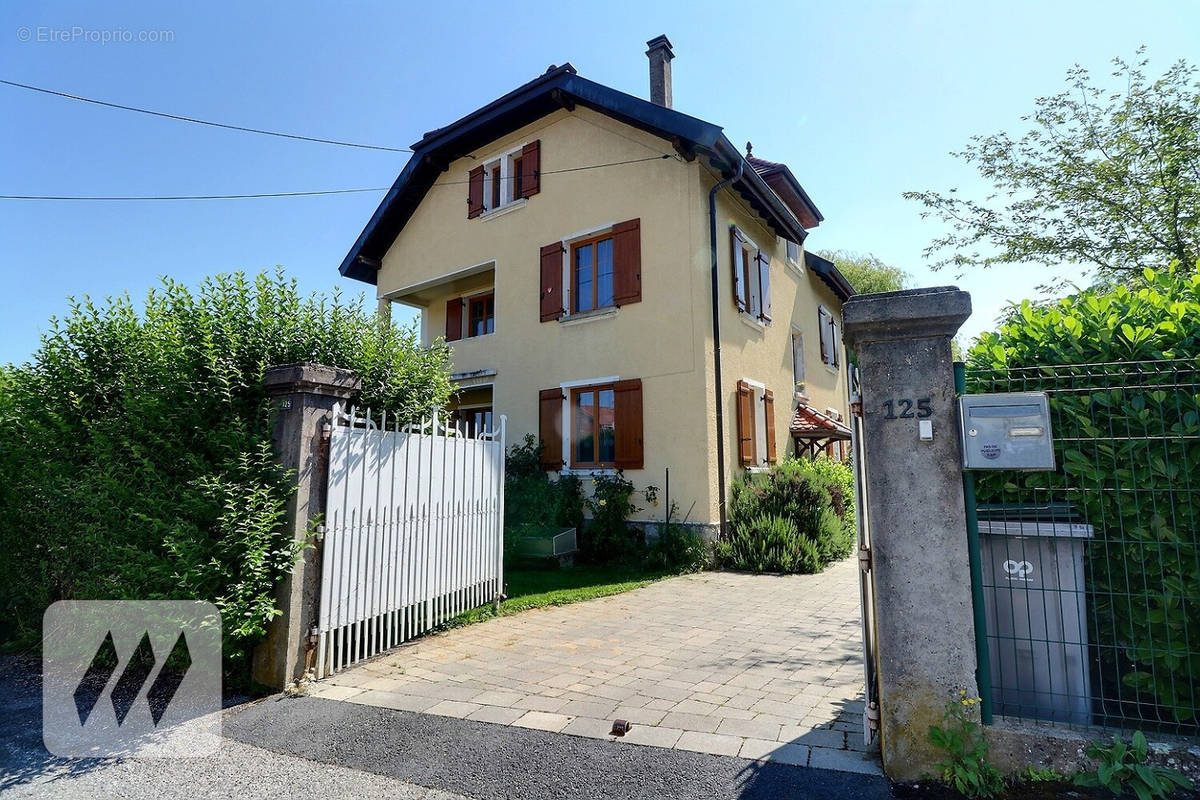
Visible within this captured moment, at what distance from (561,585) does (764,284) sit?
8.10 metres

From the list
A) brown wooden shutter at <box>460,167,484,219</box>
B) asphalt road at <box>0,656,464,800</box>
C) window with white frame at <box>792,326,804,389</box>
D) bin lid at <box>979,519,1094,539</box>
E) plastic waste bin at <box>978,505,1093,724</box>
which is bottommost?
asphalt road at <box>0,656,464,800</box>

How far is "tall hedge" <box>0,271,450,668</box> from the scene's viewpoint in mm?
3957

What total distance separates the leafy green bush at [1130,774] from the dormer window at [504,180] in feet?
39.2

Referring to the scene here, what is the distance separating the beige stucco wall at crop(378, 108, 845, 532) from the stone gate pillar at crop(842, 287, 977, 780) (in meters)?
6.88

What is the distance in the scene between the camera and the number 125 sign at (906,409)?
287cm

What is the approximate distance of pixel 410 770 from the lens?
115 inches

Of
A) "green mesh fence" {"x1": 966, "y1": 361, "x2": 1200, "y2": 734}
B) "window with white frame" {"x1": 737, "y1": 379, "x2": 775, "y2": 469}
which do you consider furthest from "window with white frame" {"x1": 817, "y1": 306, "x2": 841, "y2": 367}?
"green mesh fence" {"x1": 966, "y1": 361, "x2": 1200, "y2": 734}

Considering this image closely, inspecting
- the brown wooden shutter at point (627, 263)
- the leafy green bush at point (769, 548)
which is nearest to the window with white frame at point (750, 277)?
the brown wooden shutter at point (627, 263)

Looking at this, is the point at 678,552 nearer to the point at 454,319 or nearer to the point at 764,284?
the point at 764,284

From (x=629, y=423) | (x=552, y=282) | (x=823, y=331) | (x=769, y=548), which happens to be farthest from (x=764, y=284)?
(x=769, y=548)

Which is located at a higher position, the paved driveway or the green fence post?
the green fence post

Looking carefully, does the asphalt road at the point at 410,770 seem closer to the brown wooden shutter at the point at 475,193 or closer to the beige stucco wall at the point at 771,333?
the beige stucco wall at the point at 771,333

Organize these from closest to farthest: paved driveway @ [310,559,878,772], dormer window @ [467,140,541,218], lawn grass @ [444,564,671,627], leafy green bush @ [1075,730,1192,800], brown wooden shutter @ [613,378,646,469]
→ leafy green bush @ [1075,730,1192,800], paved driveway @ [310,559,878,772], lawn grass @ [444,564,671,627], brown wooden shutter @ [613,378,646,469], dormer window @ [467,140,541,218]

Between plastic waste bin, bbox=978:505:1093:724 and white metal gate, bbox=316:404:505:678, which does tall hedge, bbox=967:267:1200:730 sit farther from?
white metal gate, bbox=316:404:505:678
